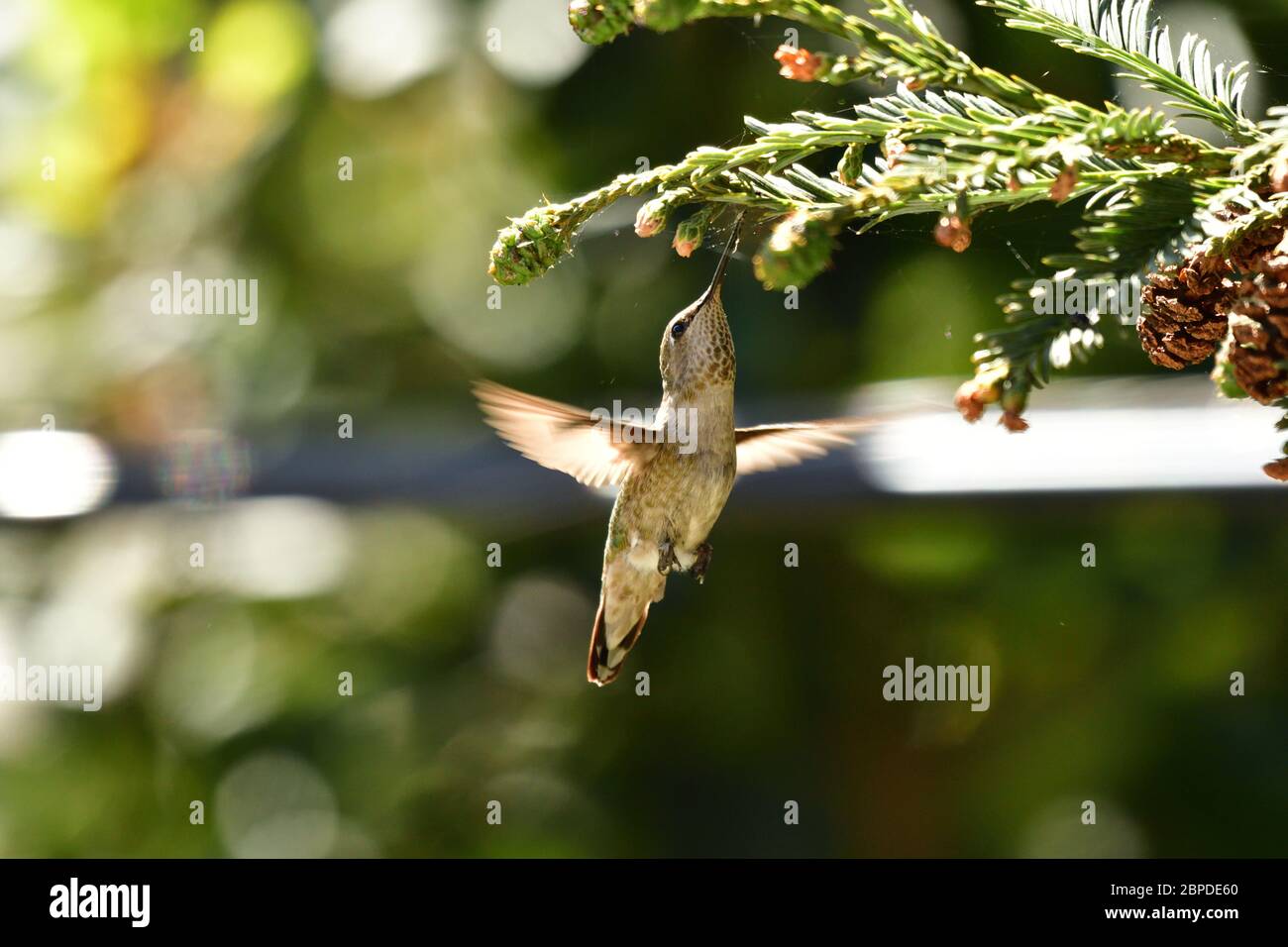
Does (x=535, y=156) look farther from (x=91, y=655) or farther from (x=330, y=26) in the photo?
(x=91, y=655)

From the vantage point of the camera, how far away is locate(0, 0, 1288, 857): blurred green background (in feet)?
7.18

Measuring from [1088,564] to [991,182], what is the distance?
186cm

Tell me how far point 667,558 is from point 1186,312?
0.54 meters

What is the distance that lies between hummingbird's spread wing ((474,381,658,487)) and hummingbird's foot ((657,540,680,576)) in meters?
0.07

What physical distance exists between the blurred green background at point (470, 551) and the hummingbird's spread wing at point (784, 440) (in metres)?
0.95

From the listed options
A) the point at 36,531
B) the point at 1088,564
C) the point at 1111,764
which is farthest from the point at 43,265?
the point at 1111,764

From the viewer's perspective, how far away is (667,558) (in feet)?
3.38

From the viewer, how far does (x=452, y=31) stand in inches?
100

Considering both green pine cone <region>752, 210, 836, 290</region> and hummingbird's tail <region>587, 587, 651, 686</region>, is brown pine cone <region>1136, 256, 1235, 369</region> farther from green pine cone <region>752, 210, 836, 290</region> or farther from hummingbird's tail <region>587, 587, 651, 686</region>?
→ hummingbird's tail <region>587, 587, 651, 686</region>

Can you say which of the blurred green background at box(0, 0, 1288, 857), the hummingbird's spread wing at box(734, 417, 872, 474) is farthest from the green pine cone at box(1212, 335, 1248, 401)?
the blurred green background at box(0, 0, 1288, 857)

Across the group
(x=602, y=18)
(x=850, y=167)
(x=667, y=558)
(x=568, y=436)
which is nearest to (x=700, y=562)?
(x=667, y=558)

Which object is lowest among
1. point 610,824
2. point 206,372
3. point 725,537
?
point 610,824

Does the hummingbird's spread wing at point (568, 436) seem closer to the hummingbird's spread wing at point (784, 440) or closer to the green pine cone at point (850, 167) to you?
the hummingbird's spread wing at point (784, 440)

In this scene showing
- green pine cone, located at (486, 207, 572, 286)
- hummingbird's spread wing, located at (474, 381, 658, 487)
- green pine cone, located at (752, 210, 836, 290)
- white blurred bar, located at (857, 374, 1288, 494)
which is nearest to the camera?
green pine cone, located at (752, 210, 836, 290)
